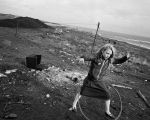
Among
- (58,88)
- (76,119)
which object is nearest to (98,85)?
(76,119)

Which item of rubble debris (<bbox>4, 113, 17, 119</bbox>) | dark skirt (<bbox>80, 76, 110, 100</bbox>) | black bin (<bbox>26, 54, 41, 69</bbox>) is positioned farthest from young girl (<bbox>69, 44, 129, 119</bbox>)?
black bin (<bbox>26, 54, 41, 69</bbox>)

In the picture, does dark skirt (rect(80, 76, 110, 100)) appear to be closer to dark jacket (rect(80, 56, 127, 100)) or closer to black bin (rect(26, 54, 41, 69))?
dark jacket (rect(80, 56, 127, 100))

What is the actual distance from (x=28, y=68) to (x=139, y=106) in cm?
504

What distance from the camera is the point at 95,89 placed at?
13.9 feet

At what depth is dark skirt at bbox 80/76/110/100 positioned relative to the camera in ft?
13.8

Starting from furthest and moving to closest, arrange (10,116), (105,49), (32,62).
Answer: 1. (32,62)
2. (105,49)
3. (10,116)

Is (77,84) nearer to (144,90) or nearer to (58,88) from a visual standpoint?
(58,88)

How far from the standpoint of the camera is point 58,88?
6.02 meters

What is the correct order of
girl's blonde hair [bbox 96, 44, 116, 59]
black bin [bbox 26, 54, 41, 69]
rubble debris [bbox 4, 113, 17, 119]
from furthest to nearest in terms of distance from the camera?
black bin [bbox 26, 54, 41, 69]
girl's blonde hair [bbox 96, 44, 116, 59]
rubble debris [bbox 4, 113, 17, 119]

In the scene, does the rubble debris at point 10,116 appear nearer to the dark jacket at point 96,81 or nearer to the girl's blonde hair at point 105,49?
the dark jacket at point 96,81

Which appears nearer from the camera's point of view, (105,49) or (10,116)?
(10,116)

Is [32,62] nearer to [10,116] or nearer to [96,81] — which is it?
[10,116]

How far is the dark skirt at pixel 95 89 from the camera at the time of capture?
4.22m

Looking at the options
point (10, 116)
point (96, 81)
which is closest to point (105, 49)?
point (96, 81)
